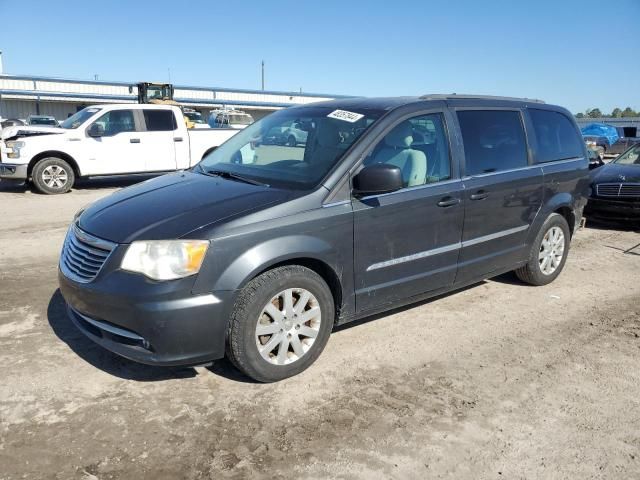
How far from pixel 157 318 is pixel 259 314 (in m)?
0.60

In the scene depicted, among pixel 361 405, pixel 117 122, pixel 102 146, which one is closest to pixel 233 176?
pixel 361 405

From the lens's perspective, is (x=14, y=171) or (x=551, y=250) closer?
(x=551, y=250)

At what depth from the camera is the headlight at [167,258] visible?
9.82ft

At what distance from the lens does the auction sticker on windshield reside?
13.1 feet

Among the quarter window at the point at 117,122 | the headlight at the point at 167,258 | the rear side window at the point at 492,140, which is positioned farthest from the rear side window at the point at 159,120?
the headlight at the point at 167,258

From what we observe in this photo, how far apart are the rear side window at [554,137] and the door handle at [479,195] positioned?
1035 millimetres

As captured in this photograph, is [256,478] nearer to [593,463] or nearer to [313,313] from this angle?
[313,313]

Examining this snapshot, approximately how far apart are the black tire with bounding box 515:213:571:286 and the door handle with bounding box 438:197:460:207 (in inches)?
57.1

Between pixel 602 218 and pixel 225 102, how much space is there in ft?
140

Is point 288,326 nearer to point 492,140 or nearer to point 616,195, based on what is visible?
point 492,140

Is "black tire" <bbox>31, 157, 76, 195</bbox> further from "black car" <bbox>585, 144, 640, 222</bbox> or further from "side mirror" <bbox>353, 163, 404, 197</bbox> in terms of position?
"black car" <bbox>585, 144, 640, 222</bbox>

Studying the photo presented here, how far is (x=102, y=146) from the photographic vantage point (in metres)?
11.4

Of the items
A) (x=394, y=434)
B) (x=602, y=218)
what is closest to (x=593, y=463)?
(x=394, y=434)

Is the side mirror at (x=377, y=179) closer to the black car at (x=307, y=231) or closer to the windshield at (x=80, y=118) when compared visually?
the black car at (x=307, y=231)
